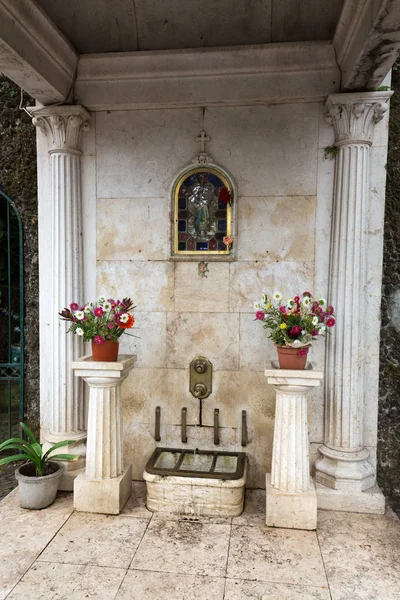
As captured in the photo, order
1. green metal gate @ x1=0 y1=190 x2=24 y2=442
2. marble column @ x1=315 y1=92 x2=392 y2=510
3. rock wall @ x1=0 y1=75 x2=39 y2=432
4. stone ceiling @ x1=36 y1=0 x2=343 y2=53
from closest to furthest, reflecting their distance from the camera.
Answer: stone ceiling @ x1=36 y1=0 x2=343 y2=53 → marble column @ x1=315 y1=92 x2=392 y2=510 → rock wall @ x1=0 y1=75 x2=39 y2=432 → green metal gate @ x1=0 y1=190 x2=24 y2=442

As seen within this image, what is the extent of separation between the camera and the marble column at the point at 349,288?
4016mm

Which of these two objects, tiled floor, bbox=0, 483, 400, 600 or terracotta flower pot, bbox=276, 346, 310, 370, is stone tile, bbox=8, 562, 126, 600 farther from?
terracotta flower pot, bbox=276, 346, 310, 370

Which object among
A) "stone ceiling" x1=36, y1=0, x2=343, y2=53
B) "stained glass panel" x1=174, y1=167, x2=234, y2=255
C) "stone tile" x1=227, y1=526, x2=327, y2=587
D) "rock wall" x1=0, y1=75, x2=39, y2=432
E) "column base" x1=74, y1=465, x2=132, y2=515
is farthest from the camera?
"rock wall" x1=0, y1=75, x2=39, y2=432

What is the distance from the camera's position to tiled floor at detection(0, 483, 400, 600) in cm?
297

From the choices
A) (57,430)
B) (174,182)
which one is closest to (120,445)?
(57,430)

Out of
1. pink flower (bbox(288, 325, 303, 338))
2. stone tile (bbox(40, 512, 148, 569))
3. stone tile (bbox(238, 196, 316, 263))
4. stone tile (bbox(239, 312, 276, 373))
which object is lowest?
stone tile (bbox(40, 512, 148, 569))


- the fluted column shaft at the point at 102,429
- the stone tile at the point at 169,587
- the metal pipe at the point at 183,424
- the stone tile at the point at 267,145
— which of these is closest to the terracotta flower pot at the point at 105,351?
the fluted column shaft at the point at 102,429

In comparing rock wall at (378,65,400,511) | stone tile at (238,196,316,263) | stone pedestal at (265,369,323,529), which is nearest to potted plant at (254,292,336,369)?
stone pedestal at (265,369,323,529)

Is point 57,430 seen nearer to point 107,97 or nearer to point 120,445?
point 120,445

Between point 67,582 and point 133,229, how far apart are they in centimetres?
301

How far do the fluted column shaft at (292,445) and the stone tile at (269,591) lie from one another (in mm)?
810

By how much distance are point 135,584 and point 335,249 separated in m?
3.11

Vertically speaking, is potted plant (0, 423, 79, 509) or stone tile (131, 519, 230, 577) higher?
potted plant (0, 423, 79, 509)

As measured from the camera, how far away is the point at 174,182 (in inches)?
174
